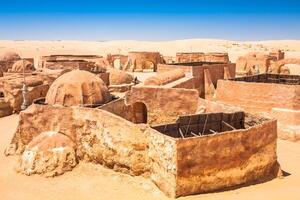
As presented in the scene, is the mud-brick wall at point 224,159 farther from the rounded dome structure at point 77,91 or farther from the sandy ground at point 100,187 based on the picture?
the rounded dome structure at point 77,91

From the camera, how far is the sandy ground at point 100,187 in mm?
10883

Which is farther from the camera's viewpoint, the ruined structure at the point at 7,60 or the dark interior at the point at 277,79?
the ruined structure at the point at 7,60

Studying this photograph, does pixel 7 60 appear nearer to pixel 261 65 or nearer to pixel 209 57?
pixel 209 57

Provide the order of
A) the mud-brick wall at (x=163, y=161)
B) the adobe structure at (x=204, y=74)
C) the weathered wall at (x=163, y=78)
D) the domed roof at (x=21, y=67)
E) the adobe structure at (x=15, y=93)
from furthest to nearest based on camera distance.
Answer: the domed roof at (x=21, y=67), the adobe structure at (x=15, y=93), the adobe structure at (x=204, y=74), the weathered wall at (x=163, y=78), the mud-brick wall at (x=163, y=161)

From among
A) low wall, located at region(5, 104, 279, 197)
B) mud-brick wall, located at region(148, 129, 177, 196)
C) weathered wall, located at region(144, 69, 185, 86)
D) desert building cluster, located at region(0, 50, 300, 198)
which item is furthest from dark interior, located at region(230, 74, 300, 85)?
mud-brick wall, located at region(148, 129, 177, 196)

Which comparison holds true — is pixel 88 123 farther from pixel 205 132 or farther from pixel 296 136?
pixel 296 136

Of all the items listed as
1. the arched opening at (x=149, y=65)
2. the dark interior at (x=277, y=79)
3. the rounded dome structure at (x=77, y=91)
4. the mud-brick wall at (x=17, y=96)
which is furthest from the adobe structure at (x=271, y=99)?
the arched opening at (x=149, y=65)

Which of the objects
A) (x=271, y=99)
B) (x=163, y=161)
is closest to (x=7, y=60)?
(x=271, y=99)

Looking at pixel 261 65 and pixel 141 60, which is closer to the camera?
pixel 261 65

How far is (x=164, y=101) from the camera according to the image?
56.4 feet

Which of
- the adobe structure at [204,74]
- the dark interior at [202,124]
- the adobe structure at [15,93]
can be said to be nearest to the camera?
the dark interior at [202,124]

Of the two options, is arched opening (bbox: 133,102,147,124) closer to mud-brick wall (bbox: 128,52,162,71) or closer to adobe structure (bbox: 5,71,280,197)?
adobe structure (bbox: 5,71,280,197)

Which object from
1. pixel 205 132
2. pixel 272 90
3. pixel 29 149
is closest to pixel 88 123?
pixel 29 149

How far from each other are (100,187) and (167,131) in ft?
9.33
